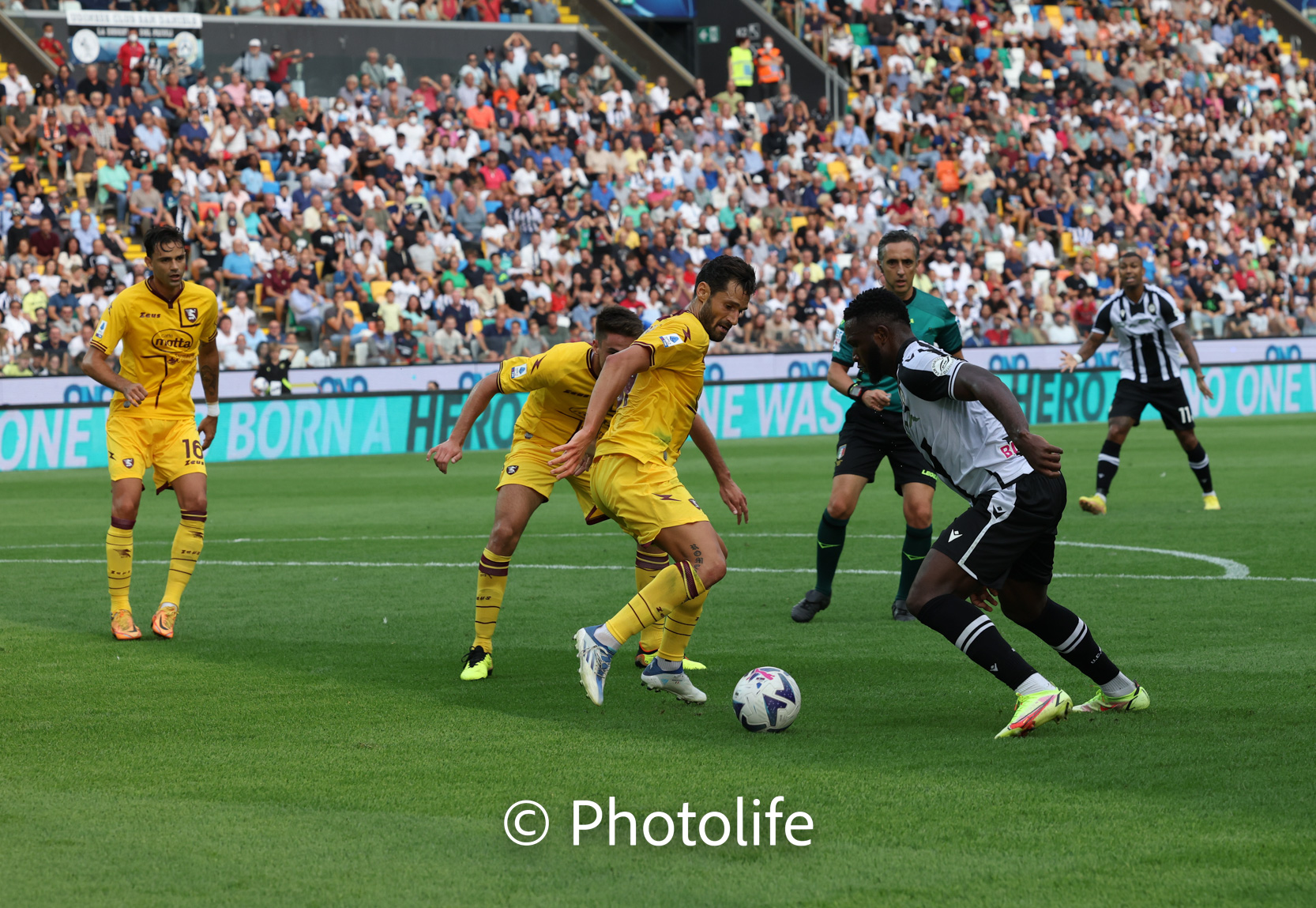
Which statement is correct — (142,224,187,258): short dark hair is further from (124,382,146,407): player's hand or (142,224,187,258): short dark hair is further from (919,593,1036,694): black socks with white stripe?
(919,593,1036,694): black socks with white stripe

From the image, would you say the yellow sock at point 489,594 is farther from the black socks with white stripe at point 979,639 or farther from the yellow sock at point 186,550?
the black socks with white stripe at point 979,639

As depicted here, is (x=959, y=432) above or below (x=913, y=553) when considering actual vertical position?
above

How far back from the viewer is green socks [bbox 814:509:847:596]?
9.52m

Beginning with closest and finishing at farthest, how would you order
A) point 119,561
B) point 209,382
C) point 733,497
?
point 733,497 < point 119,561 < point 209,382

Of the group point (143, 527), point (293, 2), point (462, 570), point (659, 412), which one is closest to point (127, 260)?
point (293, 2)

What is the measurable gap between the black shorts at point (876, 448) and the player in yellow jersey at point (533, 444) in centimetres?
182

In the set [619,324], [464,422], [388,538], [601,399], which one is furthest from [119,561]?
[388,538]

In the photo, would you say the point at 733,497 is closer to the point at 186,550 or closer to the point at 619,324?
the point at 619,324

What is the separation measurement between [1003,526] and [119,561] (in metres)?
5.17

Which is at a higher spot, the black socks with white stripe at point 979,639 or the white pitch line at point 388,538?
the black socks with white stripe at point 979,639

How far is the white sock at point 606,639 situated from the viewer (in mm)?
6793

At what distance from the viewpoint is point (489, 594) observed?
311 inches

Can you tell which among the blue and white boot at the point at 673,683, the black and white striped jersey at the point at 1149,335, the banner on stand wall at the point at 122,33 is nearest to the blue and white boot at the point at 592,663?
the blue and white boot at the point at 673,683

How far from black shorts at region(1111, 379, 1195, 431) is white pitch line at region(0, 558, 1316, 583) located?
4.58 metres
